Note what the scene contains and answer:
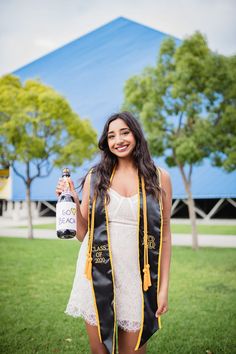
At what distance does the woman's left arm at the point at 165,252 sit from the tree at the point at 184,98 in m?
7.91

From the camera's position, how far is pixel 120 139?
2.22 meters

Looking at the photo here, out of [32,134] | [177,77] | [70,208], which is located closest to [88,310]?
[70,208]

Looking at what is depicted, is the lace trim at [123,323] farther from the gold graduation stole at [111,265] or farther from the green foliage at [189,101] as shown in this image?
the green foliage at [189,101]

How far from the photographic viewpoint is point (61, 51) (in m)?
31.1

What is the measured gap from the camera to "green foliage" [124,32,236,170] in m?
9.94

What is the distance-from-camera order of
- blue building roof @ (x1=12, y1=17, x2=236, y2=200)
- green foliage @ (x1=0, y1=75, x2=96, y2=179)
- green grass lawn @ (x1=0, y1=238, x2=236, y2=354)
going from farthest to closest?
1. blue building roof @ (x1=12, y1=17, x2=236, y2=200)
2. green foliage @ (x1=0, y1=75, x2=96, y2=179)
3. green grass lawn @ (x1=0, y1=238, x2=236, y2=354)

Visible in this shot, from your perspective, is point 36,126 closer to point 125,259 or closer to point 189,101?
point 189,101

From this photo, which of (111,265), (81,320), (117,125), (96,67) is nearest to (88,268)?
(111,265)

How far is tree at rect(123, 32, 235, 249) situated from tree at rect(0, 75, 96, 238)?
3.56 m

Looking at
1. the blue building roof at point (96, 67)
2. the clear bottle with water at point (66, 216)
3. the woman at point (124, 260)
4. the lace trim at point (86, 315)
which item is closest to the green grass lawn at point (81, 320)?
the lace trim at point (86, 315)

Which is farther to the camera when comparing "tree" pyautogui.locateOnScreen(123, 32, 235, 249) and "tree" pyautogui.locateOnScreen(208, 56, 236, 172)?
"tree" pyautogui.locateOnScreen(123, 32, 235, 249)

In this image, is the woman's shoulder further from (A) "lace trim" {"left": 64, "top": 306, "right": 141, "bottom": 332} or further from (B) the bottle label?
(A) "lace trim" {"left": 64, "top": 306, "right": 141, "bottom": 332}

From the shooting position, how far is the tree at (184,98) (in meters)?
9.97

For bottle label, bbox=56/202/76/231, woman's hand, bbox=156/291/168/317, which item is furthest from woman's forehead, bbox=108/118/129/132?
woman's hand, bbox=156/291/168/317
